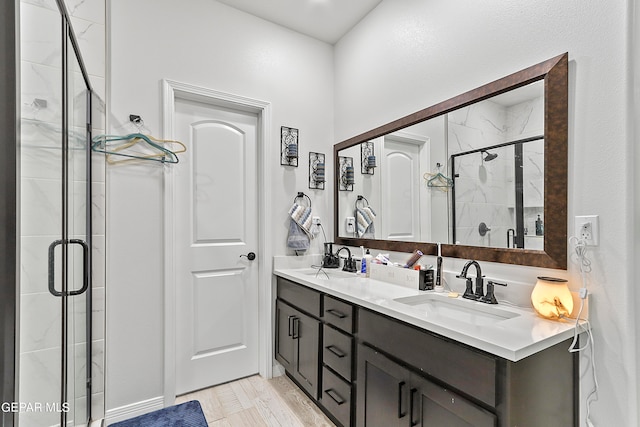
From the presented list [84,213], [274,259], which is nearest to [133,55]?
[84,213]

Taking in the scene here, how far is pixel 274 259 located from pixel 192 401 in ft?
3.69

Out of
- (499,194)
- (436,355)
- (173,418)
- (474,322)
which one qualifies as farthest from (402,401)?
(173,418)

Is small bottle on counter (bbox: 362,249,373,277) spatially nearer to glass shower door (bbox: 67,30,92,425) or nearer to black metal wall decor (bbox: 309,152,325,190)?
black metal wall decor (bbox: 309,152,325,190)

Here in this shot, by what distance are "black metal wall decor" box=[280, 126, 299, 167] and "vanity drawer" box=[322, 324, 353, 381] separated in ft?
4.45

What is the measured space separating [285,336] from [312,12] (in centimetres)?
253

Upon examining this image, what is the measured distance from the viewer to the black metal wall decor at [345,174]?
2.69 meters

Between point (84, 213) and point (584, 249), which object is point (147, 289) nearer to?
point (84, 213)

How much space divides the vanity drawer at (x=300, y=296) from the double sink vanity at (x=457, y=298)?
0.5 inches

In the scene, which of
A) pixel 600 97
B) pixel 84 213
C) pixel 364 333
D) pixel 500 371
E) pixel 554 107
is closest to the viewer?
pixel 500 371

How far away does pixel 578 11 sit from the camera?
1319 mm

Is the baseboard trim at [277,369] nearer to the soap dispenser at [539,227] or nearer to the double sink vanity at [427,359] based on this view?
the double sink vanity at [427,359]

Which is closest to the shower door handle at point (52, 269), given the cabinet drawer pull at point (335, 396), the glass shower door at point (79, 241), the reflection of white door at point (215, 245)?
the glass shower door at point (79, 241)

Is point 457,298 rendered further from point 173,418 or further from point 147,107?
point 147,107

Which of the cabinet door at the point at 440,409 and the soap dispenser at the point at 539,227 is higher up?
the soap dispenser at the point at 539,227
